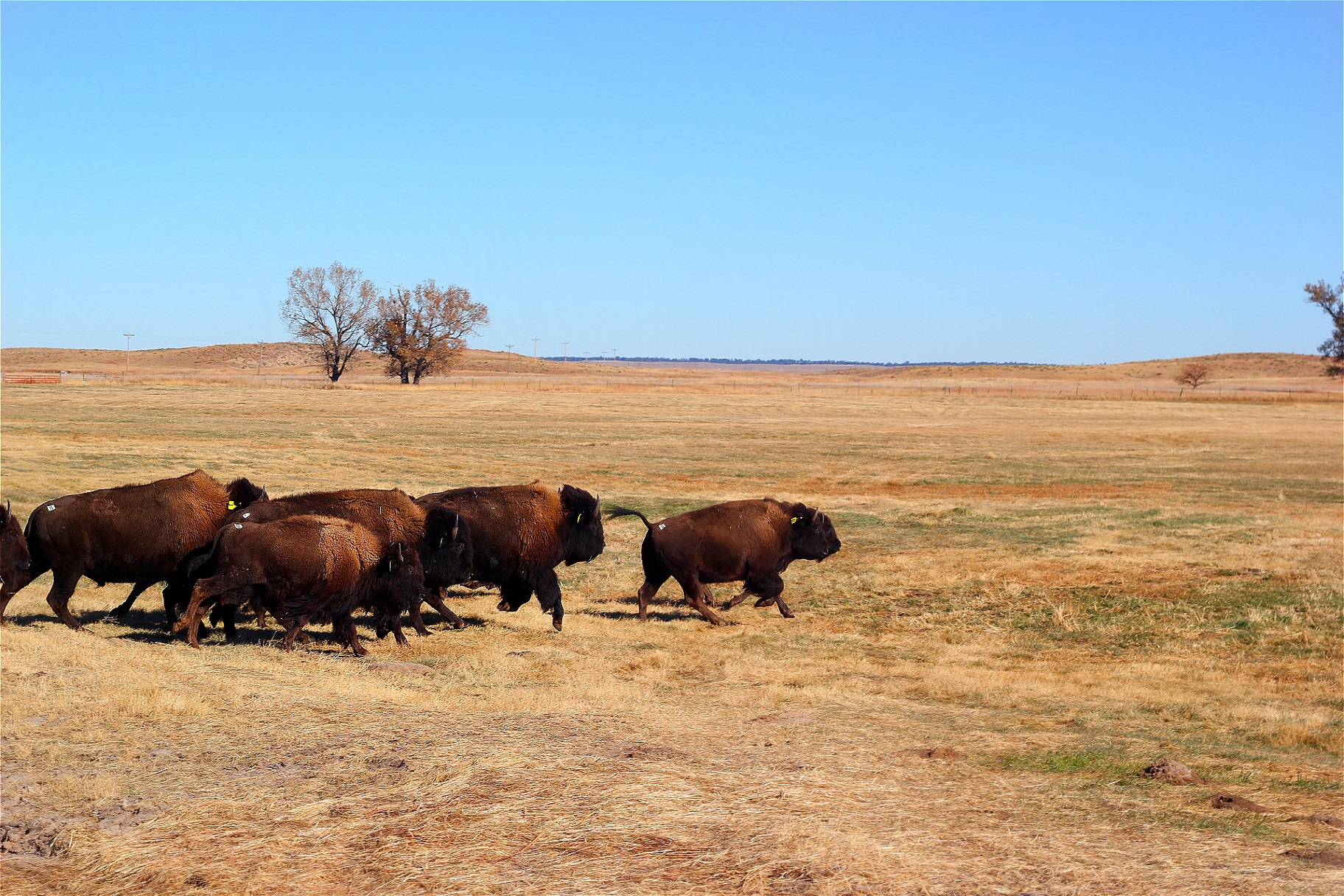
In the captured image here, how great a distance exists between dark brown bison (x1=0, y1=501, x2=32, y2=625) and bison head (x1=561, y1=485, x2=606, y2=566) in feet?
19.3

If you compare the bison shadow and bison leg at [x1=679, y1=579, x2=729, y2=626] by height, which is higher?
bison leg at [x1=679, y1=579, x2=729, y2=626]

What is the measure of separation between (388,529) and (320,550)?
1368 mm

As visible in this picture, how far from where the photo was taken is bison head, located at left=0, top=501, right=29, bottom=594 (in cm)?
1160

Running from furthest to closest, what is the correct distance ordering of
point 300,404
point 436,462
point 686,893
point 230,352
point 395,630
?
point 230,352, point 300,404, point 436,462, point 395,630, point 686,893

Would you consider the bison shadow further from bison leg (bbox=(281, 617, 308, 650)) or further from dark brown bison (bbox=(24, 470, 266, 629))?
dark brown bison (bbox=(24, 470, 266, 629))

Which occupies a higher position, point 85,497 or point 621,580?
point 85,497

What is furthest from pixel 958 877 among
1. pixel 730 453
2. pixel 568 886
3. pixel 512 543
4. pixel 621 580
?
pixel 730 453

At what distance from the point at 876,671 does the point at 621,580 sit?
19.8 feet

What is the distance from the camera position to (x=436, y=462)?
3388 centimetres

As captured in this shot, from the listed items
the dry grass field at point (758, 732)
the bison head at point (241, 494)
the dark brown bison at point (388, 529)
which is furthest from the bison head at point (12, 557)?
the bison head at point (241, 494)

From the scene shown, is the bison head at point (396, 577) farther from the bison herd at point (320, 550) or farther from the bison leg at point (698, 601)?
the bison leg at point (698, 601)

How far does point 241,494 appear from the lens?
503 inches

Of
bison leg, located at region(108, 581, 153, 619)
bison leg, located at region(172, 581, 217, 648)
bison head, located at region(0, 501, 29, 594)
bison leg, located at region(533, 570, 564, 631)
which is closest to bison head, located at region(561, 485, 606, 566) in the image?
bison leg, located at region(533, 570, 564, 631)

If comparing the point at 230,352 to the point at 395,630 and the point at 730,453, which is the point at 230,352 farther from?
the point at 395,630
